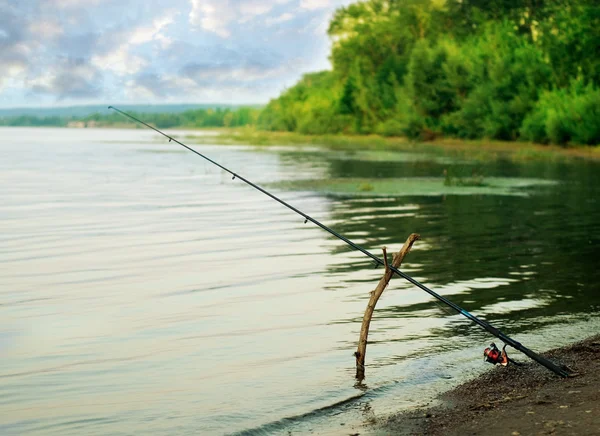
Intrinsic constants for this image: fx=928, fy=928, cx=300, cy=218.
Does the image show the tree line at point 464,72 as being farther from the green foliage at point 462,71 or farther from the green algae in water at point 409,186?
the green algae in water at point 409,186

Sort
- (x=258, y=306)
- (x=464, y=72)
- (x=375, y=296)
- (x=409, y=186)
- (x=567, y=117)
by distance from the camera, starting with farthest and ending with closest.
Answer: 1. (x=464, y=72)
2. (x=567, y=117)
3. (x=409, y=186)
4. (x=258, y=306)
5. (x=375, y=296)

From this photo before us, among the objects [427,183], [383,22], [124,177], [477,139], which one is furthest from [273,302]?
[383,22]

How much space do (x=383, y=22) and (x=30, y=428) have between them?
10312 cm

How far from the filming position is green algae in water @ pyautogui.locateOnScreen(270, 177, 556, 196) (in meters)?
34.5

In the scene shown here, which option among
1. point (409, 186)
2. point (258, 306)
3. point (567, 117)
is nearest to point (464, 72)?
point (567, 117)

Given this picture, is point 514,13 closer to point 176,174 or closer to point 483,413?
point 176,174

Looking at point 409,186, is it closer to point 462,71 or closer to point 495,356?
point 495,356

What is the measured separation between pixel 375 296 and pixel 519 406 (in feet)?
6.60

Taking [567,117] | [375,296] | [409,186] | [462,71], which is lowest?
[409,186]

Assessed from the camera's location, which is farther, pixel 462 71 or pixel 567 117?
pixel 462 71

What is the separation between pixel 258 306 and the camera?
47.8 feet

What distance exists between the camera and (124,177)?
1741 inches

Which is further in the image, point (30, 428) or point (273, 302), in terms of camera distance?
point (273, 302)

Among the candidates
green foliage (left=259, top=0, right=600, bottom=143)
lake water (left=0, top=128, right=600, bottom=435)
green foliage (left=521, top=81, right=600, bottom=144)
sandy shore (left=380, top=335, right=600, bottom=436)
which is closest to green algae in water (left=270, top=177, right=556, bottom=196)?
lake water (left=0, top=128, right=600, bottom=435)
